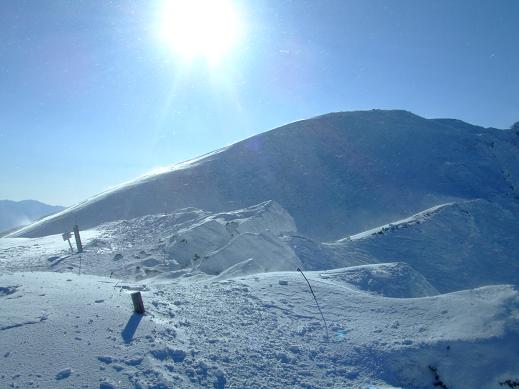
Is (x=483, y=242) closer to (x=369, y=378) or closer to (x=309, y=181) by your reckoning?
(x=309, y=181)

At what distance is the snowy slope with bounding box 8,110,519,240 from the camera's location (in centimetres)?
3228

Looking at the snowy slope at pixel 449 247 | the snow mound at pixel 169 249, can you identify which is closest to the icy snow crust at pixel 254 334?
the snow mound at pixel 169 249

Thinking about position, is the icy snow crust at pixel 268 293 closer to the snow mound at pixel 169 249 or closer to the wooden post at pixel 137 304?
the snow mound at pixel 169 249

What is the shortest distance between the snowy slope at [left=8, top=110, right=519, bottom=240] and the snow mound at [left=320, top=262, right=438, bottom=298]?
15.1 metres

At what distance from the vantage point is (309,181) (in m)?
36.6

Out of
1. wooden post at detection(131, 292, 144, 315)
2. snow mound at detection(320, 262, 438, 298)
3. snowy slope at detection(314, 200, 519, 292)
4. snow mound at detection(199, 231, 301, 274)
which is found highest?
wooden post at detection(131, 292, 144, 315)

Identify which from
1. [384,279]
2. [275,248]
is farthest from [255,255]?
[384,279]

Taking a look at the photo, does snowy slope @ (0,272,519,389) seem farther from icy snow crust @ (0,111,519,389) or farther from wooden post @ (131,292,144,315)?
wooden post @ (131,292,144,315)

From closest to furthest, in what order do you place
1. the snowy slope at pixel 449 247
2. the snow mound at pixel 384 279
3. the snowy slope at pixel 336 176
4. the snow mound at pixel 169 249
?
1. the snow mound at pixel 384 279
2. the snow mound at pixel 169 249
3. the snowy slope at pixel 449 247
4. the snowy slope at pixel 336 176

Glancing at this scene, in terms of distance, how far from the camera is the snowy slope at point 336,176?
32.3 metres

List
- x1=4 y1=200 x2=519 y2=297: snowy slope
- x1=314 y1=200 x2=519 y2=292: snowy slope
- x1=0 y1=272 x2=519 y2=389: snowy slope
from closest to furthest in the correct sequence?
1. x1=0 y1=272 x2=519 y2=389: snowy slope
2. x1=4 y1=200 x2=519 y2=297: snowy slope
3. x1=314 y1=200 x2=519 y2=292: snowy slope

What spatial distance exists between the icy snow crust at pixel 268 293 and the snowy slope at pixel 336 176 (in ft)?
0.74

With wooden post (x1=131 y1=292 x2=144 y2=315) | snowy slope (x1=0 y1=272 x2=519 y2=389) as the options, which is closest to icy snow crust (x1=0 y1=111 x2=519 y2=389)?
snowy slope (x1=0 y1=272 x2=519 y2=389)

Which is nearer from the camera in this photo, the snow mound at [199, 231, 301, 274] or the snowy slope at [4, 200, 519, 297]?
the snow mound at [199, 231, 301, 274]
